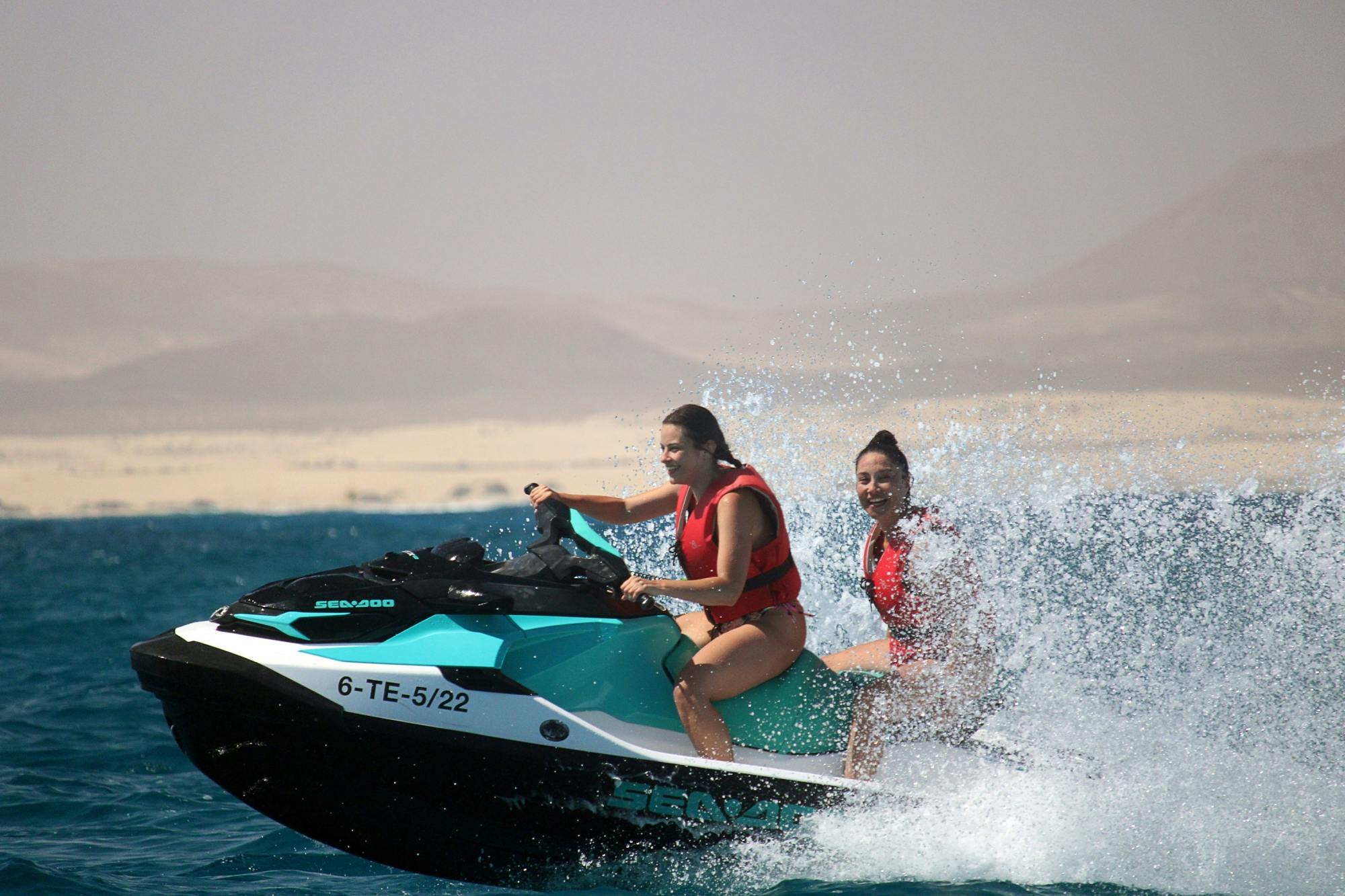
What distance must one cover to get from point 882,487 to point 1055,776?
122 cm

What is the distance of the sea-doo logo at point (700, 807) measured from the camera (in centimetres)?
407

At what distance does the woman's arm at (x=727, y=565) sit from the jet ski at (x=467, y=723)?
0.79ft

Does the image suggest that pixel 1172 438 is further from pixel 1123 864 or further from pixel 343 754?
pixel 343 754

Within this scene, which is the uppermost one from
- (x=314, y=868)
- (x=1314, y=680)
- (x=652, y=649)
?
(x=652, y=649)

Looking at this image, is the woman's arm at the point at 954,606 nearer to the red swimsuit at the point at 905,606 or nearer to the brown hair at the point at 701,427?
the red swimsuit at the point at 905,606

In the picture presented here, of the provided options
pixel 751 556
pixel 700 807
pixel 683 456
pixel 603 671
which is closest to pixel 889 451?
pixel 751 556

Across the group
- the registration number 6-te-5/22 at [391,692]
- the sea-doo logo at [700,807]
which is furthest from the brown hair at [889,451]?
the registration number 6-te-5/22 at [391,692]

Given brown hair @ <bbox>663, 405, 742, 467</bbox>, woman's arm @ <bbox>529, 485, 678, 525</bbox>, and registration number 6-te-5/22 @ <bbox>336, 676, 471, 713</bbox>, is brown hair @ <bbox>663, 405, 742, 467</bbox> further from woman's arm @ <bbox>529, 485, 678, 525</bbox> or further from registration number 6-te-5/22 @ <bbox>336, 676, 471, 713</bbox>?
registration number 6-te-5/22 @ <bbox>336, 676, 471, 713</bbox>

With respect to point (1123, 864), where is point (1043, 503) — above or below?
above

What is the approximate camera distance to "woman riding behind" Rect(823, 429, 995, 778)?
4.27 m

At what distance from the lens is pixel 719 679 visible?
4.17m

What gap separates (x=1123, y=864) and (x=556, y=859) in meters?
1.97

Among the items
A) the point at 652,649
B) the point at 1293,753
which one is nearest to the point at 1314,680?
the point at 1293,753

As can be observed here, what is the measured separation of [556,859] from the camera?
420 centimetres
